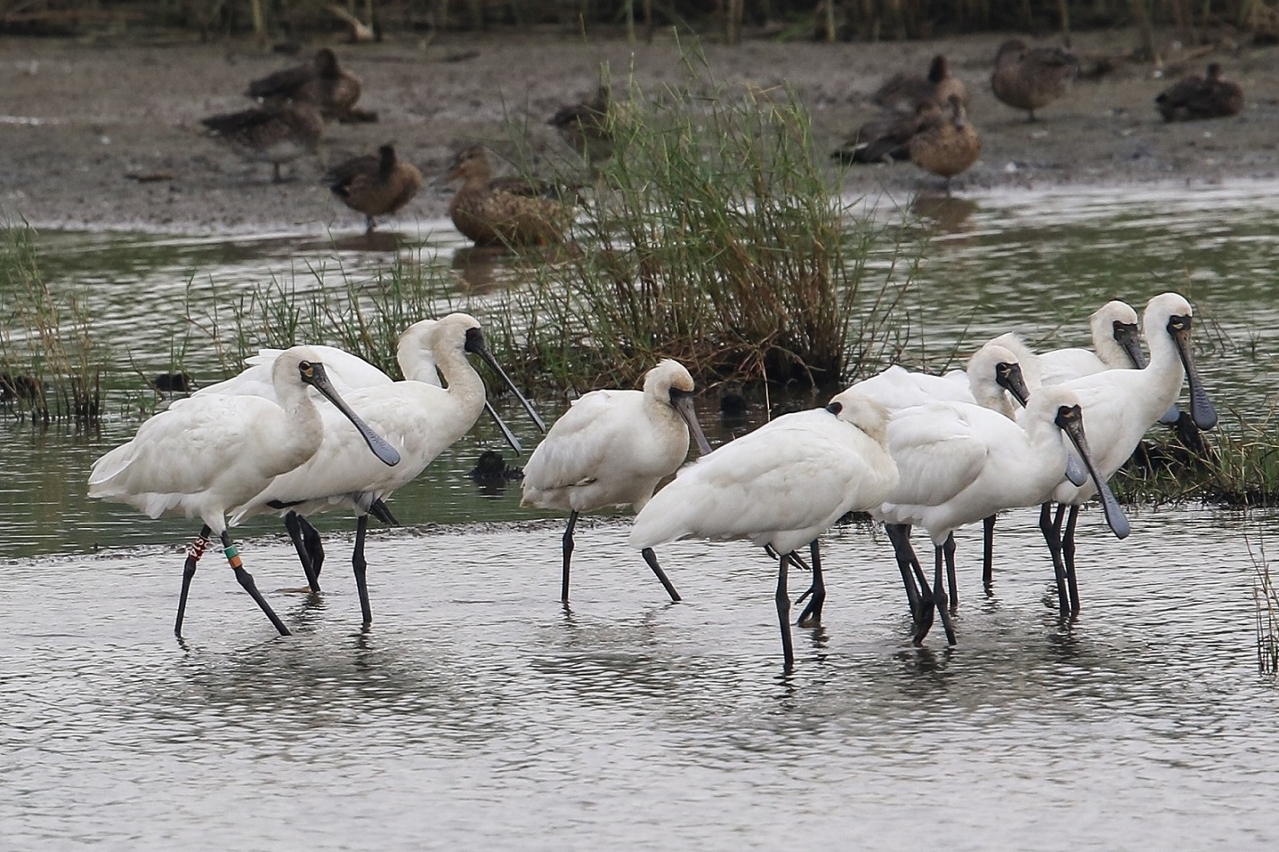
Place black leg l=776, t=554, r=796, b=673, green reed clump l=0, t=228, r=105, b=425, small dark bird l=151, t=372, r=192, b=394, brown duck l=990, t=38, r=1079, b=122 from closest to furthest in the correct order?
black leg l=776, t=554, r=796, b=673 < green reed clump l=0, t=228, r=105, b=425 < small dark bird l=151, t=372, r=192, b=394 < brown duck l=990, t=38, r=1079, b=122

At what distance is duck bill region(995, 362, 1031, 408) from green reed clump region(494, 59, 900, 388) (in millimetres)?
2847

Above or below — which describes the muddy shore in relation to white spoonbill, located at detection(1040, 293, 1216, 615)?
above

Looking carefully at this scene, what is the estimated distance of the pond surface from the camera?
5074 millimetres

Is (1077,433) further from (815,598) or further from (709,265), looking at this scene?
(709,265)

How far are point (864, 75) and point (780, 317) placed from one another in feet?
41.0

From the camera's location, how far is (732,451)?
261 inches

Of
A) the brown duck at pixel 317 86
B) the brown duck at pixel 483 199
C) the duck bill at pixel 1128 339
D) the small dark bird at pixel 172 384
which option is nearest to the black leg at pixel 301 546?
the duck bill at pixel 1128 339

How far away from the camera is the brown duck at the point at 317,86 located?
20.6 meters

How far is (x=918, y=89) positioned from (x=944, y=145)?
1693mm

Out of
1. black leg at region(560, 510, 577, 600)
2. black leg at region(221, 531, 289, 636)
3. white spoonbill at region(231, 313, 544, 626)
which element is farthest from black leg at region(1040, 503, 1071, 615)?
black leg at region(221, 531, 289, 636)

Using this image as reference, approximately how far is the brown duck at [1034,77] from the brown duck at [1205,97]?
96 cm

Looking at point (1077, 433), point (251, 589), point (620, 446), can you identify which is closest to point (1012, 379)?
point (1077, 433)

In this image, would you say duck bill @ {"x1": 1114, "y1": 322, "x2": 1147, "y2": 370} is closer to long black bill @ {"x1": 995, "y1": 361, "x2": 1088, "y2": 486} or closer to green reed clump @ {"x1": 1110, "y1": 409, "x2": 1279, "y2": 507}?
green reed clump @ {"x1": 1110, "y1": 409, "x2": 1279, "y2": 507}

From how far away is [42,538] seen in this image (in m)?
8.48
